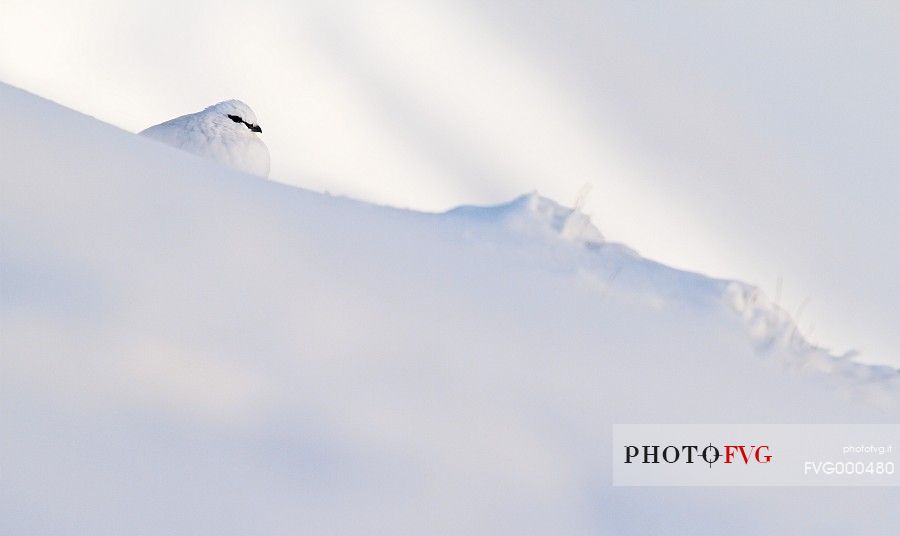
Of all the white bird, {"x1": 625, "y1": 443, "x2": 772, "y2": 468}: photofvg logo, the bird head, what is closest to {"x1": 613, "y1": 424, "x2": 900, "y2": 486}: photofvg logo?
{"x1": 625, "y1": 443, "x2": 772, "y2": 468}: photofvg logo

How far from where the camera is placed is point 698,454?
261cm

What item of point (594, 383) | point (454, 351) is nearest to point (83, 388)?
point (454, 351)

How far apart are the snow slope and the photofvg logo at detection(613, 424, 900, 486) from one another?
5 cm

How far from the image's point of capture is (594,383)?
2.69 meters

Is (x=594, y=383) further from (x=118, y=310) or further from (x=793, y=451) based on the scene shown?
(x=118, y=310)

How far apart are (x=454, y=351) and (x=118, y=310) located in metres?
0.85

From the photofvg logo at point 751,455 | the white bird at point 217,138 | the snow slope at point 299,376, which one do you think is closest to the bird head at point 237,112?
the white bird at point 217,138

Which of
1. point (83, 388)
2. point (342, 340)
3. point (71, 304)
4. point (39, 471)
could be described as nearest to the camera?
point (39, 471)

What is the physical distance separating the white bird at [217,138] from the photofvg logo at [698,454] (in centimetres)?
381

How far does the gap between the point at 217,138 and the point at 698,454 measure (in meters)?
4.15

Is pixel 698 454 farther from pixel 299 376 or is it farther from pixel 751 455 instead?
pixel 299 376

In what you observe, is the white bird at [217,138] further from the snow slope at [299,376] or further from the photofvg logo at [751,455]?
the photofvg logo at [751,455]

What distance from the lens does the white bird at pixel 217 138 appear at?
5.83 metres

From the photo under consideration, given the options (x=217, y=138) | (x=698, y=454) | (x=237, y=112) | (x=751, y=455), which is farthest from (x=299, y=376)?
(x=237, y=112)
